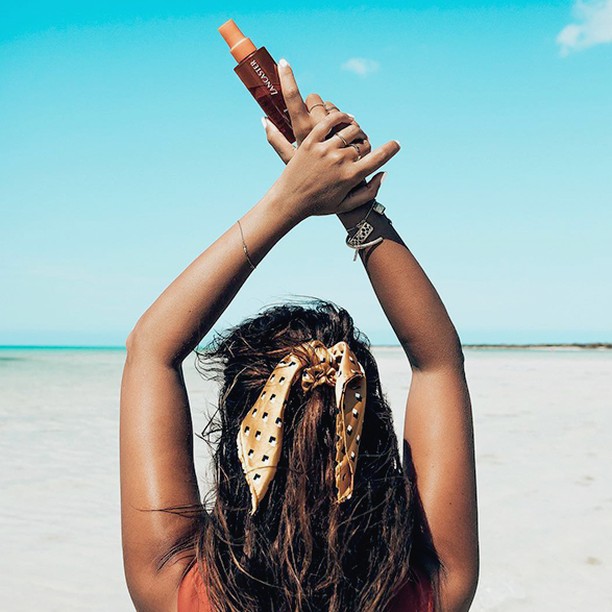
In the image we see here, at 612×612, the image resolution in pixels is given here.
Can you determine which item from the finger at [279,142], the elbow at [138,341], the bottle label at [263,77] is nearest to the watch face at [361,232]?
the finger at [279,142]

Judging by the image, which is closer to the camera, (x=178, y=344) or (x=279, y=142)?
(x=178, y=344)

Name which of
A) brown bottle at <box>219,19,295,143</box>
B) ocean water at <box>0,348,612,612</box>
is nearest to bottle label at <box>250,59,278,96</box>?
brown bottle at <box>219,19,295,143</box>

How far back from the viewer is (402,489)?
4.67 feet

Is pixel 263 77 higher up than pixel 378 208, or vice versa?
pixel 263 77

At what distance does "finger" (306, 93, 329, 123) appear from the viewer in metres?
1.48

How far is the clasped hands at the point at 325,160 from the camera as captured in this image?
1.38 meters

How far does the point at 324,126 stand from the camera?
1.38 meters

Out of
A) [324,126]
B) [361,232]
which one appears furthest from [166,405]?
[324,126]

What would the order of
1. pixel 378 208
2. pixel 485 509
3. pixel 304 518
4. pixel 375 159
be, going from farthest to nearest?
1. pixel 485 509
2. pixel 378 208
3. pixel 375 159
4. pixel 304 518

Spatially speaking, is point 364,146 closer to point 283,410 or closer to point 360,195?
point 360,195

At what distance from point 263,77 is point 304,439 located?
795mm

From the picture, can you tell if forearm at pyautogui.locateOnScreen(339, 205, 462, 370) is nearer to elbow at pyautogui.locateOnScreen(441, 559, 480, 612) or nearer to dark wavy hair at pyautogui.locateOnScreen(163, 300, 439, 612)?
dark wavy hair at pyautogui.locateOnScreen(163, 300, 439, 612)

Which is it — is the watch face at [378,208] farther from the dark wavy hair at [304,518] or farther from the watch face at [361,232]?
the dark wavy hair at [304,518]

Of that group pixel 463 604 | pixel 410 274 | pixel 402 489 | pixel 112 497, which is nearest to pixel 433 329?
pixel 410 274
